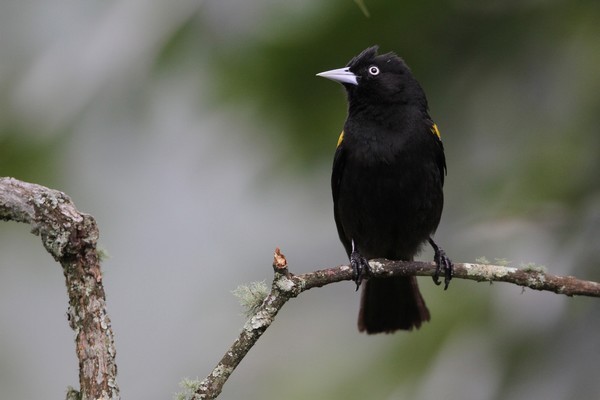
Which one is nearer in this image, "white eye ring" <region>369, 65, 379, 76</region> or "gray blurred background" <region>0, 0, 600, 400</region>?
"white eye ring" <region>369, 65, 379, 76</region>

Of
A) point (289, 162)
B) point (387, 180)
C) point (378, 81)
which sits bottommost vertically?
point (387, 180)

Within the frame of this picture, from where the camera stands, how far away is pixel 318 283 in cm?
349

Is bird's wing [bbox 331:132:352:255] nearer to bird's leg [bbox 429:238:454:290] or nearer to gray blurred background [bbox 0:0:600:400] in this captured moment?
bird's leg [bbox 429:238:454:290]

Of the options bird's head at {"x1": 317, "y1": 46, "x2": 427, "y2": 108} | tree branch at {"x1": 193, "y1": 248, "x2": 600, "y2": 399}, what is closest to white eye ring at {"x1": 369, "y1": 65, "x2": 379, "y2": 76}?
bird's head at {"x1": 317, "y1": 46, "x2": 427, "y2": 108}

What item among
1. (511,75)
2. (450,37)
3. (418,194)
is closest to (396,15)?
(450,37)

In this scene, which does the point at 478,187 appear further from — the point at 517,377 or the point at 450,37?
the point at 517,377

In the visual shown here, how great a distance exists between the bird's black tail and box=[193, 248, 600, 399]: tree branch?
1.10 m

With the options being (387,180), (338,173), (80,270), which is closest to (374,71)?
(338,173)

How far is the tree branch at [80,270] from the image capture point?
2896 millimetres

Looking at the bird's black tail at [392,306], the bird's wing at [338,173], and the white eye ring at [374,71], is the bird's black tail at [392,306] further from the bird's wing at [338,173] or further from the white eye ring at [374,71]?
the white eye ring at [374,71]

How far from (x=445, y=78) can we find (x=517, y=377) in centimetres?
217

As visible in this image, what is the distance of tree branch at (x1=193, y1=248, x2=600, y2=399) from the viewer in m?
3.07

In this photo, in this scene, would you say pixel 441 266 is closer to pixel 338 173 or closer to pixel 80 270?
pixel 338 173

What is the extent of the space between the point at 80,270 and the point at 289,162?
4.39 m
